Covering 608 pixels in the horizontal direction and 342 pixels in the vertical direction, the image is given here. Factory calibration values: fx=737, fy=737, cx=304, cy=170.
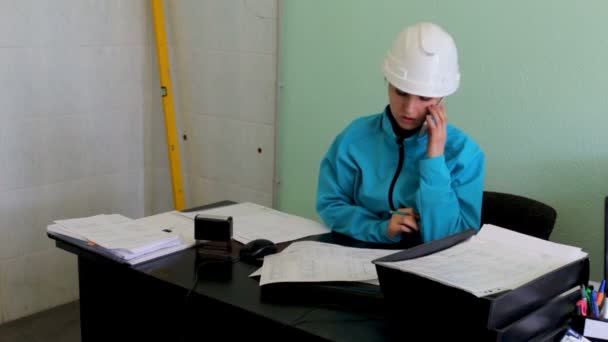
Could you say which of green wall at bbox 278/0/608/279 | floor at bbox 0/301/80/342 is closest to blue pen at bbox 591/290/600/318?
green wall at bbox 278/0/608/279

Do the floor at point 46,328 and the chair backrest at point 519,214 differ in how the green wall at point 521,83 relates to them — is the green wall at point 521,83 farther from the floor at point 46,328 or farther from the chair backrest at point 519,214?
the floor at point 46,328

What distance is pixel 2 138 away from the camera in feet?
9.66

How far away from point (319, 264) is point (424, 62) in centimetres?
59

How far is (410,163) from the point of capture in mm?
1990

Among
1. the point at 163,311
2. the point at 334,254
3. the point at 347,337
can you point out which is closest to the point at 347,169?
the point at 334,254

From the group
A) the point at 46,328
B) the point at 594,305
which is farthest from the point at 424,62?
the point at 46,328

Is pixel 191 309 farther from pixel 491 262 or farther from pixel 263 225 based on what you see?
pixel 491 262

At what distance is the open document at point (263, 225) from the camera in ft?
6.42

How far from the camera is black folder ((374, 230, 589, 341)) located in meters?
1.21

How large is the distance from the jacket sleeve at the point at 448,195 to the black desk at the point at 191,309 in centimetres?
30

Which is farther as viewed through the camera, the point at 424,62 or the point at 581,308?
the point at 424,62

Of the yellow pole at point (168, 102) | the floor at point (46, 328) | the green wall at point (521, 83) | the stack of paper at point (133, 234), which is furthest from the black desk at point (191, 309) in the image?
the yellow pole at point (168, 102)

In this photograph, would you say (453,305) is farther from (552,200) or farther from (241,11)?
(241,11)

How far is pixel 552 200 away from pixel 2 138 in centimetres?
210
